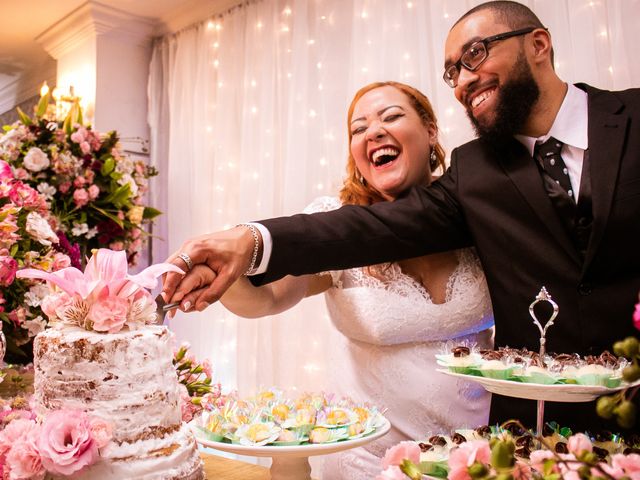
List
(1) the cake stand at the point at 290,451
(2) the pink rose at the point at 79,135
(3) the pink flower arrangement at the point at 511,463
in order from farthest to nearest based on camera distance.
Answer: (2) the pink rose at the point at 79,135
(1) the cake stand at the point at 290,451
(3) the pink flower arrangement at the point at 511,463

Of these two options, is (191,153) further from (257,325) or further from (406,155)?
(406,155)

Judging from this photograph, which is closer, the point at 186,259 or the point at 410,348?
the point at 186,259

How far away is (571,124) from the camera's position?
1505 mm

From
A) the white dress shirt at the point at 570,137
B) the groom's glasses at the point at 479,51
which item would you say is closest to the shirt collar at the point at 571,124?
the white dress shirt at the point at 570,137

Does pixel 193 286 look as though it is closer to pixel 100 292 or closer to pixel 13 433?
pixel 100 292

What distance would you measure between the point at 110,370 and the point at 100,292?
0.13 meters

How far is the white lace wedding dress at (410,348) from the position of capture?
1.80 m

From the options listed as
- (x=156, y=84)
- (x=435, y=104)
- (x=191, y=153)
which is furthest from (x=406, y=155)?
(x=156, y=84)

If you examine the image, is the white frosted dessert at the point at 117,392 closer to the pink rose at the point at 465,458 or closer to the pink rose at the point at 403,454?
the pink rose at the point at 403,454

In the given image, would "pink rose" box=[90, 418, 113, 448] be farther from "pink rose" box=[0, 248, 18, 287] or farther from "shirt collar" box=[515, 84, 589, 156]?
"shirt collar" box=[515, 84, 589, 156]

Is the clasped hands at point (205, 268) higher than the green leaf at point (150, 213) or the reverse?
the reverse

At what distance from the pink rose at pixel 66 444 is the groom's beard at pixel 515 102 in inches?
46.7

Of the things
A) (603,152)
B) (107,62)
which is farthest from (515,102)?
(107,62)

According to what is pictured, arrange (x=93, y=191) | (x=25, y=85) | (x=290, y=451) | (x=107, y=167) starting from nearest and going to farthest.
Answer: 1. (x=290, y=451)
2. (x=93, y=191)
3. (x=107, y=167)
4. (x=25, y=85)
